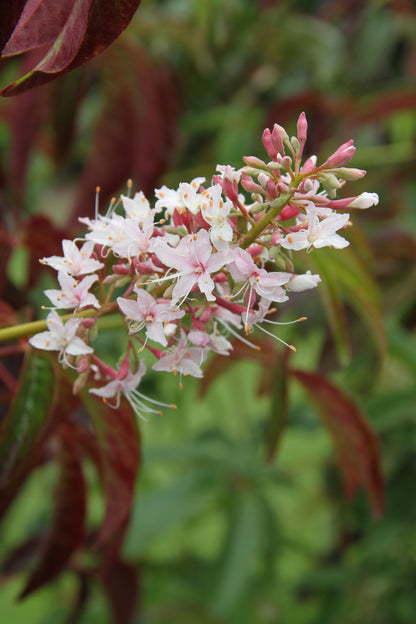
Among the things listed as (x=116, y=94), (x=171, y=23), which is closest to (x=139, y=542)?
(x=116, y=94)

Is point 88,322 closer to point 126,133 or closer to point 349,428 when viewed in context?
point 349,428

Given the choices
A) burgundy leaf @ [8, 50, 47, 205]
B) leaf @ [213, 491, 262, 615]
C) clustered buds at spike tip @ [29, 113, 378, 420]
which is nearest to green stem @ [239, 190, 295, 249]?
clustered buds at spike tip @ [29, 113, 378, 420]

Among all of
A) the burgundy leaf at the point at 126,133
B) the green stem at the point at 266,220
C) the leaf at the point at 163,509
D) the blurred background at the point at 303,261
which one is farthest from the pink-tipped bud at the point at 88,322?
the leaf at the point at 163,509

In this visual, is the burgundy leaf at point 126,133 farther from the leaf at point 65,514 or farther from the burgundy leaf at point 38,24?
the burgundy leaf at point 38,24

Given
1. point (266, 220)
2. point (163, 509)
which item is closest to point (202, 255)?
point (266, 220)

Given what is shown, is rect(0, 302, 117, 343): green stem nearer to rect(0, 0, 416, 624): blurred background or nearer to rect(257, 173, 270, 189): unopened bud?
rect(257, 173, 270, 189): unopened bud
